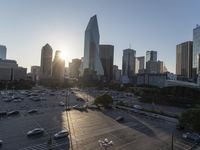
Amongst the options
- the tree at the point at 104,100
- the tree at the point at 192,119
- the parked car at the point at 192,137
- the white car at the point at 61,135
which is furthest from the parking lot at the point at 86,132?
the tree at the point at 104,100

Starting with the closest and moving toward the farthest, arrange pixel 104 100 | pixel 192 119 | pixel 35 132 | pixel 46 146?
pixel 46 146 < pixel 35 132 < pixel 192 119 < pixel 104 100

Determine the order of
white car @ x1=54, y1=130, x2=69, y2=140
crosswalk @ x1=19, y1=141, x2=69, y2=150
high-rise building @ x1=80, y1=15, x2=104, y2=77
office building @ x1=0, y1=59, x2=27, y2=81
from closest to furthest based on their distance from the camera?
crosswalk @ x1=19, y1=141, x2=69, y2=150, white car @ x1=54, y1=130, x2=69, y2=140, office building @ x1=0, y1=59, x2=27, y2=81, high-rise building @ x1=80, y1=15, x2=104, y2=77

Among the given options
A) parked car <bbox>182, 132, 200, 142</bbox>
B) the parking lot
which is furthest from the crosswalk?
parked car <bbox>182, 132, 200, 142</bbox>

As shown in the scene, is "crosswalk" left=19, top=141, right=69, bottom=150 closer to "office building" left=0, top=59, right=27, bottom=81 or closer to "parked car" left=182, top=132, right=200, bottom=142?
"parked car" left=182, top=132, right=200, bottom=142

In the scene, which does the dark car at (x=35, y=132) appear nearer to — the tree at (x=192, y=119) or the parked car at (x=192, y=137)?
the parked car at (x=192, y=137)

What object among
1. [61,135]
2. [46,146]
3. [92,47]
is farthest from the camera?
[92,47]

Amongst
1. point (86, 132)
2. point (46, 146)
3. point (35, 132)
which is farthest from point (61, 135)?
point (86, 132)

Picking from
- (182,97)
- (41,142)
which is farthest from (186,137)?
(182,97)

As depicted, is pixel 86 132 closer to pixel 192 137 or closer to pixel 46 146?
pixel 46 146
